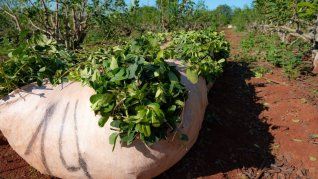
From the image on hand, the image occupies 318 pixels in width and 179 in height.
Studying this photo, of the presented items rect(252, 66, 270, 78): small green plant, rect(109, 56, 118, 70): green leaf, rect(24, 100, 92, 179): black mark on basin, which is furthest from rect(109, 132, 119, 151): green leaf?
rect(252, 66, 270, 78): small green plant

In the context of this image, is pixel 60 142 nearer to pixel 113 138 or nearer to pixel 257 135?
pixel 113 138

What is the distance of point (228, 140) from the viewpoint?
4.33 meters

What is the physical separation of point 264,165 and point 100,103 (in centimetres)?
223

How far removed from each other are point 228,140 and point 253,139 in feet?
1.35

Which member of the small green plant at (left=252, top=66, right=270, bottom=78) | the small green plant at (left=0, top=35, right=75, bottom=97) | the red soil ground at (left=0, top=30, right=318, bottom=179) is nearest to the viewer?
the small green plant at (left=0, top=35, right=75, bottom=97)

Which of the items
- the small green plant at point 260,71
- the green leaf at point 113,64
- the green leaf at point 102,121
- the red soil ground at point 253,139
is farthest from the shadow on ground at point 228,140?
the small green plant at point 260,71

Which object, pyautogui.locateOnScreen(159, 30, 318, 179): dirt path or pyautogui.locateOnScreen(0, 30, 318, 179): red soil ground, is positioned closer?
pyautogui.locateOnScreen(0, 30, 318, 179): red soil ground


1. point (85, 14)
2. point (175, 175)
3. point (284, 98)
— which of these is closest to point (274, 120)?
point (284, 98)

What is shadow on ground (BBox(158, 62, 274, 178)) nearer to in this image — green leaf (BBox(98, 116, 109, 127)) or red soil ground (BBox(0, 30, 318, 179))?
red soil ground (BBox(0, 30, 318, 179))

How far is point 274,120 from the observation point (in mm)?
5168

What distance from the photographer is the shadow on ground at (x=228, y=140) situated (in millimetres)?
3662

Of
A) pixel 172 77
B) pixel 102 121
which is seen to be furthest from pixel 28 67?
pixel 172 77

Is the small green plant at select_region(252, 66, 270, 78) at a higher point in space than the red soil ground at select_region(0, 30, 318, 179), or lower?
higher

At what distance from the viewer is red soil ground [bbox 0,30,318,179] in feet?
11.9
